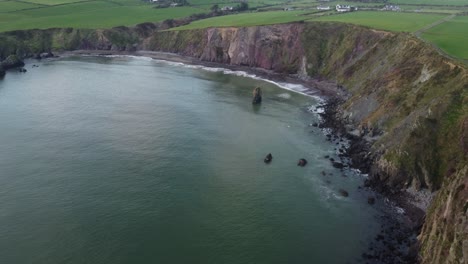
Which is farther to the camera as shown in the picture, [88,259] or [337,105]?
[337,105]

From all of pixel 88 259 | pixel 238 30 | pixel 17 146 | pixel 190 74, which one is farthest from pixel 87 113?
pixel 238 30

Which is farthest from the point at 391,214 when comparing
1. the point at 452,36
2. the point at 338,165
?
the point at 452,36

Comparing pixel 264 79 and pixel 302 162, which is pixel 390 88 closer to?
pixel 302 162

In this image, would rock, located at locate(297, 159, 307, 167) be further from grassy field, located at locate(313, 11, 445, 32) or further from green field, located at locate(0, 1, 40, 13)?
green field, located at locate(0, 1, 40, 13)

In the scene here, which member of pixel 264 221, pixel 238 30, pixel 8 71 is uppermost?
pixel 238 30

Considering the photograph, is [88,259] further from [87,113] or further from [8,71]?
[8,71]
